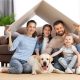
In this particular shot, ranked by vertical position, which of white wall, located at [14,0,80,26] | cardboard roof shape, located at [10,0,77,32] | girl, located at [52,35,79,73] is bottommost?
girl, located at [52,35,79,73]

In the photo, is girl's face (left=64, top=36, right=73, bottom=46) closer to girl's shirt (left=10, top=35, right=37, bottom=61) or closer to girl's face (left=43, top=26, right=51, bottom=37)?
girl's face (left=43, top=26, right=51, bottom=37)

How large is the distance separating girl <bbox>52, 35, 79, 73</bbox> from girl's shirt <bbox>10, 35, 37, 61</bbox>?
250 millimetres

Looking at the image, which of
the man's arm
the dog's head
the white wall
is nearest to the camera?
the dog's head

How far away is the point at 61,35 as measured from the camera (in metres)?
2.33

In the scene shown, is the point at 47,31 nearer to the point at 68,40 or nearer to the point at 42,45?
the point at 42,45

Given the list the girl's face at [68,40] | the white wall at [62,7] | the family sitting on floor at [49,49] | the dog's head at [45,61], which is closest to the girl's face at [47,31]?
the family sitting on floor at [49,49]

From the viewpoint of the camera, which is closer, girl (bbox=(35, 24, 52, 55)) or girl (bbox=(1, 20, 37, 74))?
girl (bbox=(1, 20, 37, 74))

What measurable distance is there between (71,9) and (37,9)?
7.67 feet

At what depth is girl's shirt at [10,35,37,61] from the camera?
7.30ft

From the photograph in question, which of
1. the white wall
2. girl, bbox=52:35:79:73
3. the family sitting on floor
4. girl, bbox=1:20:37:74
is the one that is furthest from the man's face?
the white wall

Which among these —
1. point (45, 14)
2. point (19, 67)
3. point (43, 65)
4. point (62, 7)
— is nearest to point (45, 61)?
point (43, 65)

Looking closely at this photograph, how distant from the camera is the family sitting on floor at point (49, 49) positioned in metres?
2.14

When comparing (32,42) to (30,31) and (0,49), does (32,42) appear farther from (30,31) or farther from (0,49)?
(0,49)

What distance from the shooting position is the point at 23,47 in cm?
226
